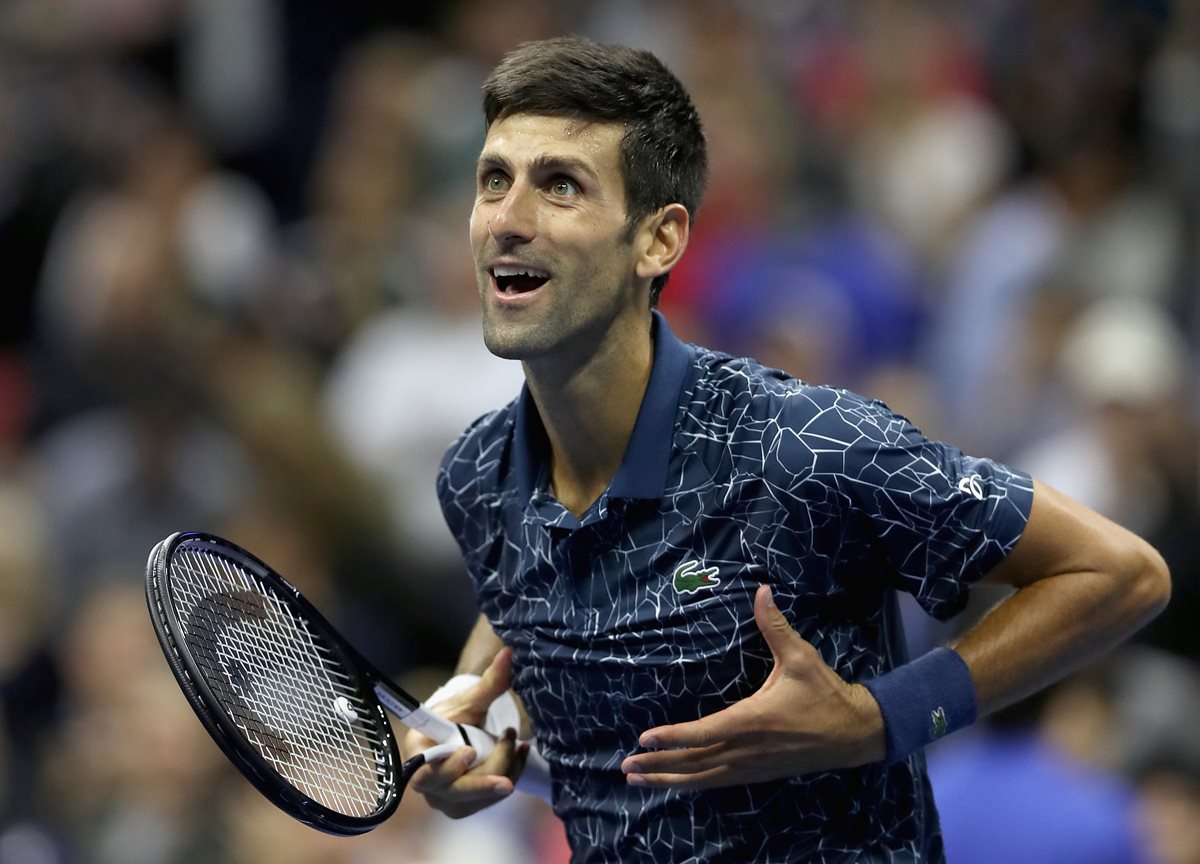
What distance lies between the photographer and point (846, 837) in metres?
3.28

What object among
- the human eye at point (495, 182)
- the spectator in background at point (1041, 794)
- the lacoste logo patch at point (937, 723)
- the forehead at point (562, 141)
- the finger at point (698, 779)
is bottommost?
the spectator in background at point (1041, 794)

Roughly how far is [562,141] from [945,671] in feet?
3.59

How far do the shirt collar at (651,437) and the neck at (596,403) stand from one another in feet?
0.14

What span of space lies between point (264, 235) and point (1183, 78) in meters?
4.33

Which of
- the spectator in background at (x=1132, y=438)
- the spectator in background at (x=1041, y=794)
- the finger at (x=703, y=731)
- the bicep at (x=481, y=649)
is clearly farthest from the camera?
the spectator in background at (x=1132, y=438)

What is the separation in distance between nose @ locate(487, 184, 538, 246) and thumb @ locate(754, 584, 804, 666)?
714 millimetres

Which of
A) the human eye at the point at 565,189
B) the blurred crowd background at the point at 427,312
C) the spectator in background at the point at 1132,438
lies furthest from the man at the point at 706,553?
the spectator in background at the point at 1132,438

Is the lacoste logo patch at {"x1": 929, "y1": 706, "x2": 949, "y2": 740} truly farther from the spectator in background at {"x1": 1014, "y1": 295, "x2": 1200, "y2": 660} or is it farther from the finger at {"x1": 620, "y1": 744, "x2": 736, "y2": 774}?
the spectator in background at {"x1": 1014, "y1": 295, "x2": 1200, "y2": 660}

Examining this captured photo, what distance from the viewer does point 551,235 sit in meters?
3.26

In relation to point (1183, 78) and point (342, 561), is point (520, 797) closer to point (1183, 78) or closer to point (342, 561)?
point (342, 561)

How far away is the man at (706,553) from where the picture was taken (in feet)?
10.4

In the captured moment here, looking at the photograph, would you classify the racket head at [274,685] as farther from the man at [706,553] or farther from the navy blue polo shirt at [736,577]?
the navy blue polo shirt at [736,577]

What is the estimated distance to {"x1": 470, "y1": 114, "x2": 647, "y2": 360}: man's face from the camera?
3.27 meters

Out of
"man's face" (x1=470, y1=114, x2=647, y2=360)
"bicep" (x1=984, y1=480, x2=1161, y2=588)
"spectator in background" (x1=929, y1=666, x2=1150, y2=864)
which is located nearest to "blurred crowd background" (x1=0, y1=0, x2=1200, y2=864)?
"spectator in background" (x1=929, y1=666, x2=1150, y2=864)
